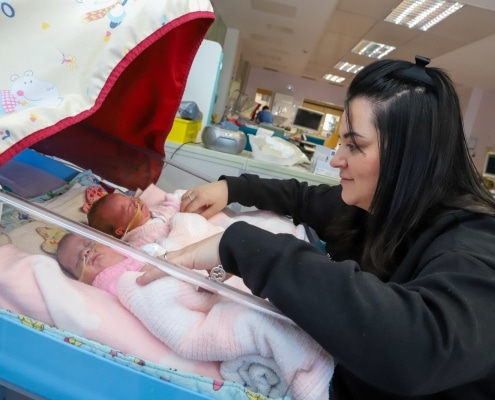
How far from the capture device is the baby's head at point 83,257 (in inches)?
21.7

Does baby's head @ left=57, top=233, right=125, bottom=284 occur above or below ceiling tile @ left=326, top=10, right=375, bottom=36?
below

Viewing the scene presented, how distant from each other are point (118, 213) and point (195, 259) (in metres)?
0.44

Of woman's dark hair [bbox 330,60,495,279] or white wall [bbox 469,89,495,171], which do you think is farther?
white wall [bbox 469,89,495,171]

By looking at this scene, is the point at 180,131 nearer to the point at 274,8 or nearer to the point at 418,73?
the point at 418,73

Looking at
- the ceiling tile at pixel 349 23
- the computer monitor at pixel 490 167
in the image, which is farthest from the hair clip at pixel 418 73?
the computer monitor at pixel 490 167

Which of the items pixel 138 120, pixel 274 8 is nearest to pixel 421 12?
pixel 274 8

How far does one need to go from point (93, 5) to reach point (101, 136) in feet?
2.11

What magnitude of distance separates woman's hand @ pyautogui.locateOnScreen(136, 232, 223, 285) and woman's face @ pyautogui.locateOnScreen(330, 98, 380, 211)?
0.99ft

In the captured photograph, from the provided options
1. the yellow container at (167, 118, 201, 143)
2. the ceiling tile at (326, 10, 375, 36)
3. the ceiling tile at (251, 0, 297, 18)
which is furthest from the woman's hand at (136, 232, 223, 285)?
the ceiling tile at (251, 0, 297, 18)

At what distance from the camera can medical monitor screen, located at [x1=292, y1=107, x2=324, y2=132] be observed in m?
5.93

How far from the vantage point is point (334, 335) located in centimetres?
42

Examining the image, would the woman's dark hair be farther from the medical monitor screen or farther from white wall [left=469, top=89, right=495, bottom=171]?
white wall [left=469, top=89, right=495, bottom=171]

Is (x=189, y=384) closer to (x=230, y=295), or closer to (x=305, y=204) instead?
(x=230, y=295)

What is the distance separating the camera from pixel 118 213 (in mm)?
947
